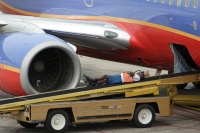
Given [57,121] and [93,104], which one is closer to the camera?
[57,121]

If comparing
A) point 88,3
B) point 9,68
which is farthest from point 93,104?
point 88,3

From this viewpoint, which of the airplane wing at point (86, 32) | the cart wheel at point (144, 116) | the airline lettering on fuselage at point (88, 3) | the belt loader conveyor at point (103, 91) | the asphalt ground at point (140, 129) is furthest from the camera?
the airline lettering on fuselage at point (88, 3)

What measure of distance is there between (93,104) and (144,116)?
134cm

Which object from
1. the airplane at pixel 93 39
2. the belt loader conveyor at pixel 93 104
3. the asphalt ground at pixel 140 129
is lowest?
the asphalt ground at pixel 140 129

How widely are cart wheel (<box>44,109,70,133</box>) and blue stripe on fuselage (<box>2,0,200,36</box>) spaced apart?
3.78 m

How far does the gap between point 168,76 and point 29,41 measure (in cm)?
348

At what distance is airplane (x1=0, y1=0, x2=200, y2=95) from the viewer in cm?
1290

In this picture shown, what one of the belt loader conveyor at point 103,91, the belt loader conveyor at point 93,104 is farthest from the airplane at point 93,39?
the belt loader conveyor at point 93,104

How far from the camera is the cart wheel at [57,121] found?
12188mm

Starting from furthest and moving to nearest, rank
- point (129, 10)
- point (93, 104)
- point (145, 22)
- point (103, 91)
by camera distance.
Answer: point (129, 10) → point (145, 22) → point (103, 91) → point (93, 104)

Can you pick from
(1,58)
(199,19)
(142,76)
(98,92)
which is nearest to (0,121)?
(1,58)

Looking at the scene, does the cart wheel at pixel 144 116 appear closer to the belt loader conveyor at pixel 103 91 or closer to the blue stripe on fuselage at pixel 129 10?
the belt loader conveyor at pixel 103 91

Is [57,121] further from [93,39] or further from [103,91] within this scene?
[93,39]

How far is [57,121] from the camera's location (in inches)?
485
